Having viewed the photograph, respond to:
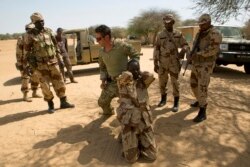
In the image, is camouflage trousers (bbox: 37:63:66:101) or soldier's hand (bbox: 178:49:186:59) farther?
camouflage trousers (bbox: 37:63:66:101)

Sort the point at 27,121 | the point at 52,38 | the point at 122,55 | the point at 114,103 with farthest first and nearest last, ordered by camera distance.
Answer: the point at 114,103 → the point at 52,38 → the point at 27,121 → the point at 122,55

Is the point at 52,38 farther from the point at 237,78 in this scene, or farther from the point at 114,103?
the point at 237,78

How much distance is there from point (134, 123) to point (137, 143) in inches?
9.8

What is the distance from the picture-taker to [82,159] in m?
4.10

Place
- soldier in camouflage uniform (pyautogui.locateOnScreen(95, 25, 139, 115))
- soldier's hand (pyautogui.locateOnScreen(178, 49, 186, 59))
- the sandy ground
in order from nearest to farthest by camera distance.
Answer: the sandy ground < soldier in camouflage uniform (pyautogui.locateOnScreen(95, 25, 139, 115)) < soldier's hand (pyautogui.locateOnScreen(178, 49, 186, 59))

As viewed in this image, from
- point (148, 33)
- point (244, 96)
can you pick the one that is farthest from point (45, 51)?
point (148, 33)

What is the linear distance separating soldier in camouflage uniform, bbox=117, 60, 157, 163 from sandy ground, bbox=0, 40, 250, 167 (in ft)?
0.45

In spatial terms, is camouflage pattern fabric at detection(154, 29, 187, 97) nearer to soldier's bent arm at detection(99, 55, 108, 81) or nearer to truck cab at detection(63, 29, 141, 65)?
soldier's bent arm at detection(99, 55, 108, 81)

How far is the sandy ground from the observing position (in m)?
4.07

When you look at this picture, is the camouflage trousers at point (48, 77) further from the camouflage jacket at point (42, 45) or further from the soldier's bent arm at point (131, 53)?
the soldier's bent arm at point (131, 53)

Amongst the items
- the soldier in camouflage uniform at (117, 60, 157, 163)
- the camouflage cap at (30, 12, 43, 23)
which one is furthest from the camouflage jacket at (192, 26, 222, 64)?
the camouflage cap at (30, 12, 43, 23)

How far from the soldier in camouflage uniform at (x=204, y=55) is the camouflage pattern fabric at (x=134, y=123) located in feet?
4.88

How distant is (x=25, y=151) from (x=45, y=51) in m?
2.16

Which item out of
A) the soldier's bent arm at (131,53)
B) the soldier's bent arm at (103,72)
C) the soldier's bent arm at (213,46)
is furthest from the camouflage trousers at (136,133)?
the soldier's bent arm at (213,46)
